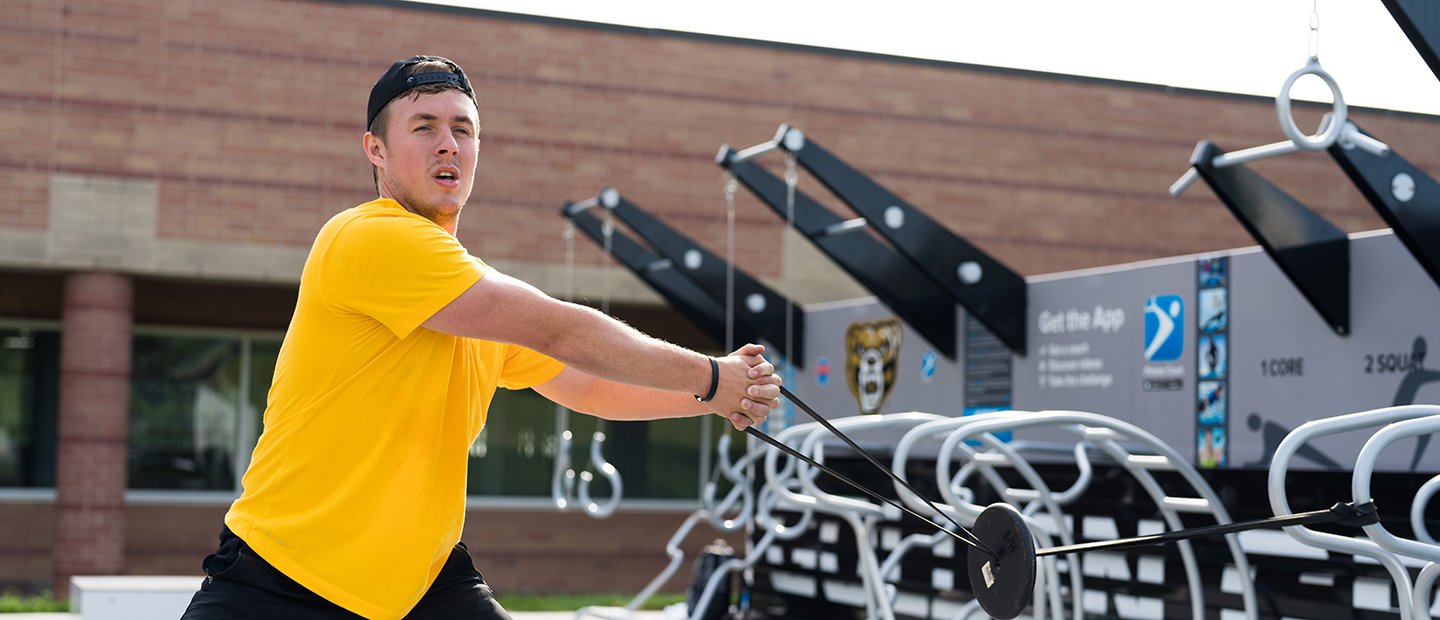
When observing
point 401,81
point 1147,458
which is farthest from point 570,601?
point 401,81

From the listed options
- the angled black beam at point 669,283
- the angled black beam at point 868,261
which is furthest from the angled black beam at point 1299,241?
the angled black beam at point 669,283

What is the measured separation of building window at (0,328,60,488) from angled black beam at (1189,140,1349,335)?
38.5 ft

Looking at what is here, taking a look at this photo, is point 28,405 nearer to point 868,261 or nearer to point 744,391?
point 868,261

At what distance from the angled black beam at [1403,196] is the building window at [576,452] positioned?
10.3m

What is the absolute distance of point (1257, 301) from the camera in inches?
267

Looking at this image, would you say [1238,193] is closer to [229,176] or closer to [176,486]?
[229,176]

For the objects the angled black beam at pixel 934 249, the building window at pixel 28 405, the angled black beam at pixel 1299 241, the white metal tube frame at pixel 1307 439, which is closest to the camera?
the white metal tube frame at pixel 1307 439

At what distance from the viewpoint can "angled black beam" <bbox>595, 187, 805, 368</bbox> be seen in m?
Result: 10.8

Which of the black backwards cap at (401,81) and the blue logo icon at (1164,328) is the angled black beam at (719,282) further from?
the black backwards cap at (401,81)

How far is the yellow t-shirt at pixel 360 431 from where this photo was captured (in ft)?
8.82

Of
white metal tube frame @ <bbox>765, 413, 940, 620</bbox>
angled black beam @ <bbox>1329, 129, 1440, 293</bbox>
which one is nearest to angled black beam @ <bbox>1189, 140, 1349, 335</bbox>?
angled black beam @ <bbox>1329, 129, 1440, 293</bbox>

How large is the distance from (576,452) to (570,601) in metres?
2.03

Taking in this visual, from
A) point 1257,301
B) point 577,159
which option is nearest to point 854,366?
point 1257,301

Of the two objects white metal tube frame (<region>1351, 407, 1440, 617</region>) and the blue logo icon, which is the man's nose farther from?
the blue logo icon
